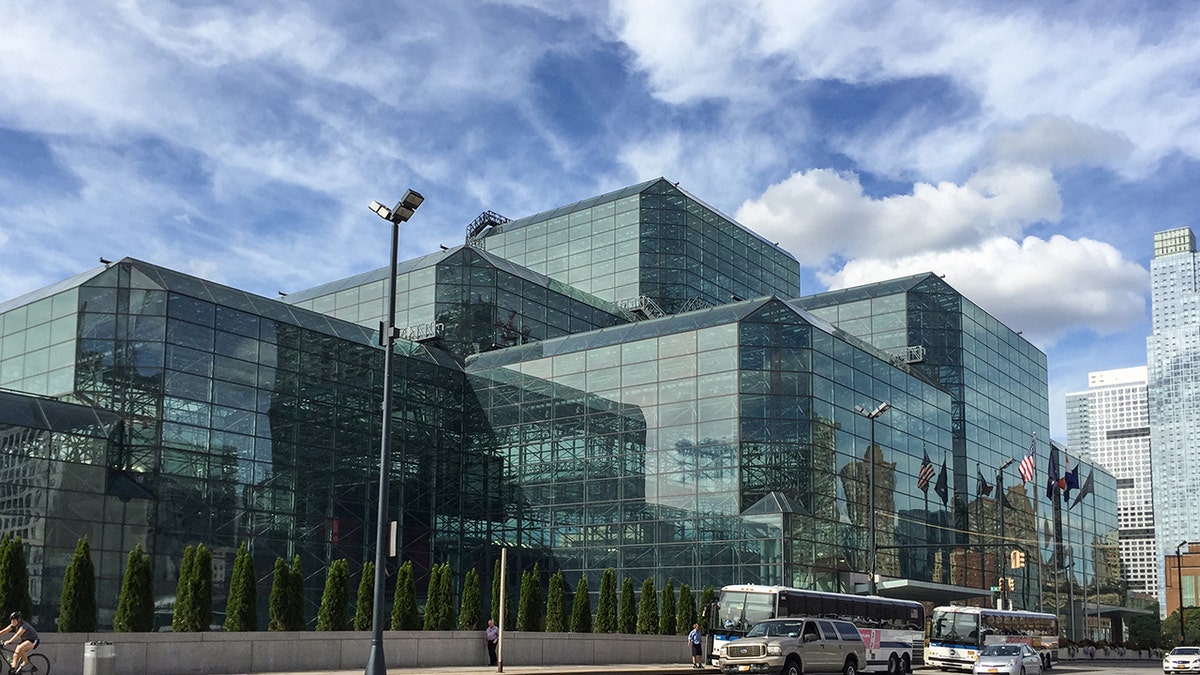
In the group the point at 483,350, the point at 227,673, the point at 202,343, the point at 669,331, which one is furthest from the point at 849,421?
the point at 227,673

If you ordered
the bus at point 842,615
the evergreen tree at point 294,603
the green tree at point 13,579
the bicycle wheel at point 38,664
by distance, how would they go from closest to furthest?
1. the bicycle wheel at point 38,664
2. the green tree at point 13,579
3. the evergreen tree at point 294,603
4. the bus at point 842,615

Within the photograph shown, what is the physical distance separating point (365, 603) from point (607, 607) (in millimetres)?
11646

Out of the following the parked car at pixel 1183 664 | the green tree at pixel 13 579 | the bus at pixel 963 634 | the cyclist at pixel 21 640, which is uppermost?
the green tree at pixel 13 579

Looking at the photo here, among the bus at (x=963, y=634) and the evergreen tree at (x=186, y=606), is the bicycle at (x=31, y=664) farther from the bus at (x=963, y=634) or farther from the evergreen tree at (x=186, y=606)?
the bus at (x=963, y=634)

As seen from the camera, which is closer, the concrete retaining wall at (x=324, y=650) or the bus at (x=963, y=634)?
the concrete retaining wall at (x=324, y=650)

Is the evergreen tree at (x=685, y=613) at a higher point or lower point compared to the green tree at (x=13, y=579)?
lower

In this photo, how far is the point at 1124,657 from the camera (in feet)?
321

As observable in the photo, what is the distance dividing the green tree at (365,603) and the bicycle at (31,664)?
12250 millimetres

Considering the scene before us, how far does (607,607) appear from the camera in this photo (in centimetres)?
4997

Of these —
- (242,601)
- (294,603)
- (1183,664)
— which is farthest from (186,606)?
(1183,664)

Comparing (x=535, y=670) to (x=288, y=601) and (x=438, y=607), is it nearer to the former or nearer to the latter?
(x=438, y=607)

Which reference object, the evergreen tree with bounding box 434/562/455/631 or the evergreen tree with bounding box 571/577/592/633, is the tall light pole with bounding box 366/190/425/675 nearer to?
the evergreen tree with bounding box 434/562/455/631

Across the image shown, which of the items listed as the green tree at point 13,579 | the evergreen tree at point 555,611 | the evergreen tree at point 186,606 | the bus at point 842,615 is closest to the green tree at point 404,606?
the evergreen tree at point 555,611

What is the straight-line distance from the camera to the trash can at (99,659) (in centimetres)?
2628
